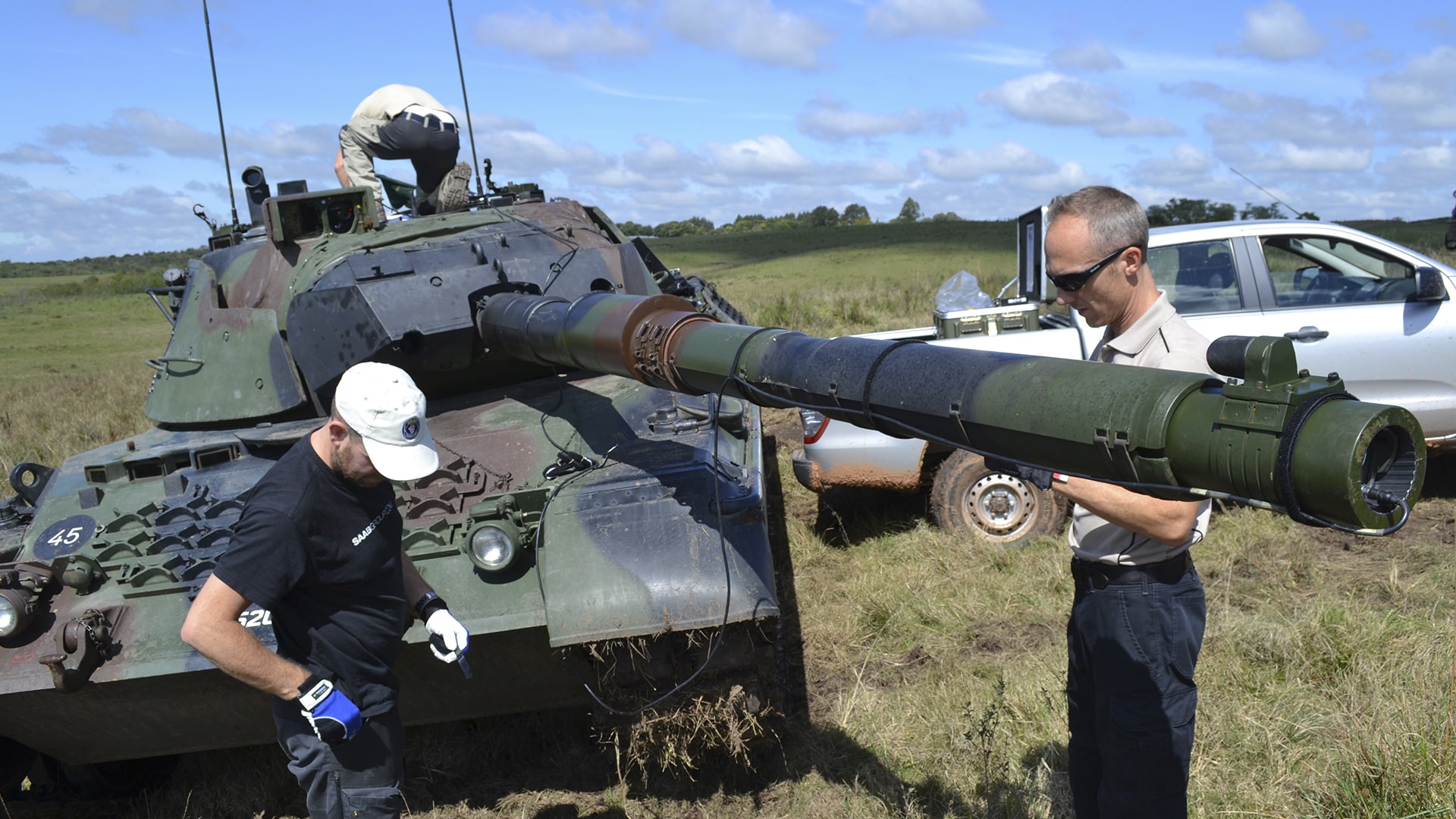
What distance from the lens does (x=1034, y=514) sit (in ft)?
22.9

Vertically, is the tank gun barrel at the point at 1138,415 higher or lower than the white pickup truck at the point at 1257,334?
higher

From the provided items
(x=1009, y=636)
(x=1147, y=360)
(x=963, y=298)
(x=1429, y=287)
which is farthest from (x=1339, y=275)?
(x=1147, y=360)

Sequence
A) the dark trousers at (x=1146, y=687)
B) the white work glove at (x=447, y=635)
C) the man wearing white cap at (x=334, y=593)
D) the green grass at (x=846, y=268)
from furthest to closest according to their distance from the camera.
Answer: the green grass at (x=846, y=268) → the white work glove at (x=447, y=635) → the man wearing white cap at (x=334, y=593) → the dark trousers at (x=1146, y=687)

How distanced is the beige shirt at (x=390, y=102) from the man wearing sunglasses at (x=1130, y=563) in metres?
5.06

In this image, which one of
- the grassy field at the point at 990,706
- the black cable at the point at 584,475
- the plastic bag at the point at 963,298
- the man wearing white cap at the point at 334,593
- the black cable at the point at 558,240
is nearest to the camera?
the man wearing white cap at the point at 334,593

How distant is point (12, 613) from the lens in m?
4.05

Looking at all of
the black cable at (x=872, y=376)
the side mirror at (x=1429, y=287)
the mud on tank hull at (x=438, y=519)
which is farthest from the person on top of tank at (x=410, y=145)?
the side mirror at (x=1429, y=287)

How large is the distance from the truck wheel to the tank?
155cm

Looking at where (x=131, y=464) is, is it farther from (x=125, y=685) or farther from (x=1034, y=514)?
(x=1034, y=514)

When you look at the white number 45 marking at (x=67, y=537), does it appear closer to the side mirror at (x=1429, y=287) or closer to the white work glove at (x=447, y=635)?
the white work glove at (x=447, y=635)

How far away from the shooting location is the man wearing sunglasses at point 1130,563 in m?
2.61

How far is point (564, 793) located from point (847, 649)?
1707 millimetres

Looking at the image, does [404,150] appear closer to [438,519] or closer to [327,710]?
[438,519]

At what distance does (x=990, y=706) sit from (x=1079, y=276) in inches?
84.5
